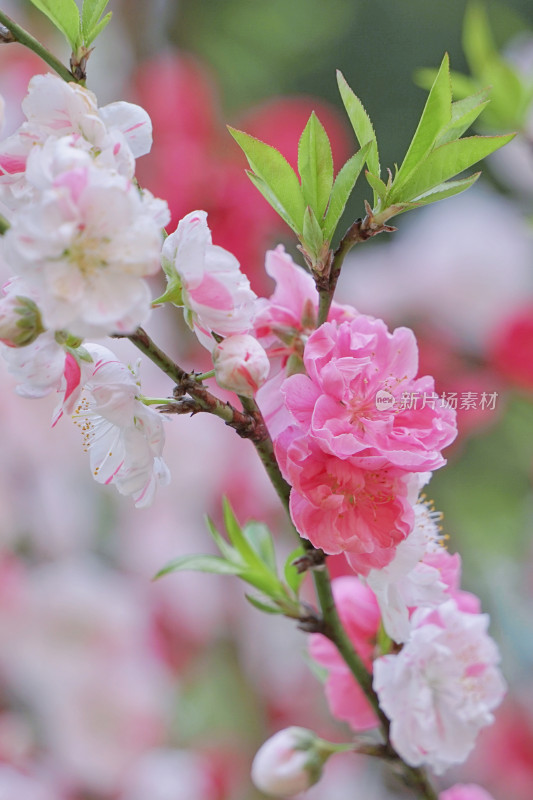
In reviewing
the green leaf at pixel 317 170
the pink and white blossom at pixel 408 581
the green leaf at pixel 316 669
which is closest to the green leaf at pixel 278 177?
the green leaf at pixel 317 170

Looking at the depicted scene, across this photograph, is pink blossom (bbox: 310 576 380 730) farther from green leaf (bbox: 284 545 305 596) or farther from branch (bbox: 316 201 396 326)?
branch (bbox: 316 201 396 326)

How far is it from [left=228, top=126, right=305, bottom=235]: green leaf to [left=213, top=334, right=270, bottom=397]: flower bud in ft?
0.15

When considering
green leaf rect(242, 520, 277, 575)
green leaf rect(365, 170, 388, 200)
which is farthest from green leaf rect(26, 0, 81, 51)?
green leaf rect(242, 520, 277, 575)

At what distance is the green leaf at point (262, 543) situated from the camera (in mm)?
376

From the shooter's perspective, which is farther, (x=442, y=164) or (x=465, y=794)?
(x=465, y=794)

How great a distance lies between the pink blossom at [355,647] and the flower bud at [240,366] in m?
0.14

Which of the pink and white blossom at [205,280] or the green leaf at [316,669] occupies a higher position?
the pink and white blossom at [205,280]

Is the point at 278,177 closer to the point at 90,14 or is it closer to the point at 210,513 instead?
the point at 90,14

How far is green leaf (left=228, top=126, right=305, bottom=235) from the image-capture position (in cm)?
27

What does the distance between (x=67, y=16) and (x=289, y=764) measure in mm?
296

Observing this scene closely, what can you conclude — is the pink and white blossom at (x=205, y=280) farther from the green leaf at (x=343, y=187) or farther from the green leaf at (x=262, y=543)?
the green leaf at (x=262, y=543)

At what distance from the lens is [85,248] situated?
0.21m

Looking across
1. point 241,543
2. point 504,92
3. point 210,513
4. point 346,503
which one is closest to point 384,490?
point 346,503

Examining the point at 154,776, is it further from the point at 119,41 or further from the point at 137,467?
Answer: the point at 119,41
